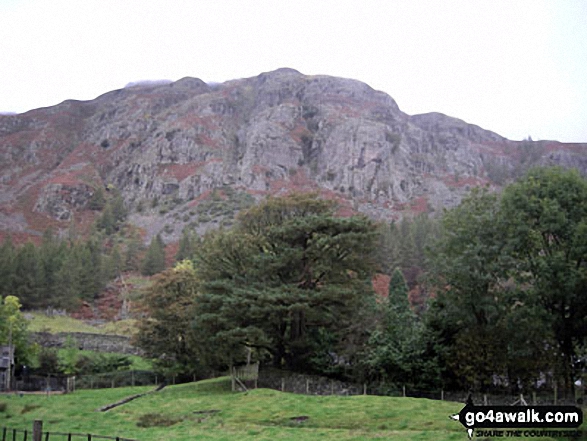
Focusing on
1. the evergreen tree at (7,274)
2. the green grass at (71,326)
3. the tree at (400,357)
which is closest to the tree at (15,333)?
the green grass at (71,326)

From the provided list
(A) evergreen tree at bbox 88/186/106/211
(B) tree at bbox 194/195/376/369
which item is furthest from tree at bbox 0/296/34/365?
(A) evergreen tree at bbox 88/186/106/211

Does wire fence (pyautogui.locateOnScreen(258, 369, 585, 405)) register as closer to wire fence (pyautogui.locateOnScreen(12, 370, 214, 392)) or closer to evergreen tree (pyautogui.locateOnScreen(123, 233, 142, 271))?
wire fence (pyautogui.locateOnScreen(12, 370, 214, 392))

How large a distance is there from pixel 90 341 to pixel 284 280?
34.0 m

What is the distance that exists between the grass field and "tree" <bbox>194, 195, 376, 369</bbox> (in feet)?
15.7

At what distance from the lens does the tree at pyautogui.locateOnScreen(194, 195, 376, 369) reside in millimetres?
36469

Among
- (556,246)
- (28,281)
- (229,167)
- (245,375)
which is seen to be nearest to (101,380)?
(245,375)

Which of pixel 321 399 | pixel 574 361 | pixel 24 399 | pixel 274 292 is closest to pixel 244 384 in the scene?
pixel 274 292

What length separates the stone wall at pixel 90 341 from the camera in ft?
205

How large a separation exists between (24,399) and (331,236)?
980 inches

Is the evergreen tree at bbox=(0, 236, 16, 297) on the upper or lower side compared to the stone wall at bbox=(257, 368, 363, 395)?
upper

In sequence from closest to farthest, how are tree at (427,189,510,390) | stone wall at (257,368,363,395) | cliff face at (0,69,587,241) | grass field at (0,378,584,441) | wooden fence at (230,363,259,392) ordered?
grass field at (0,378,584,441)
tree at (427,189,510,390)
stone wall at (257,368,363,395)
wooden fence at (230,363,259,392)
cliff face at (0,69,587,241)

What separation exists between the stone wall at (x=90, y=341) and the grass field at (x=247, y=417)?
82.5ft

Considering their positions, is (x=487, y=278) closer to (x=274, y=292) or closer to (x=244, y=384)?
(x=274, y=292)

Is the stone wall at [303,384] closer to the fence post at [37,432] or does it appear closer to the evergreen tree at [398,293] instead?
the evergreen tree at [398,293]
